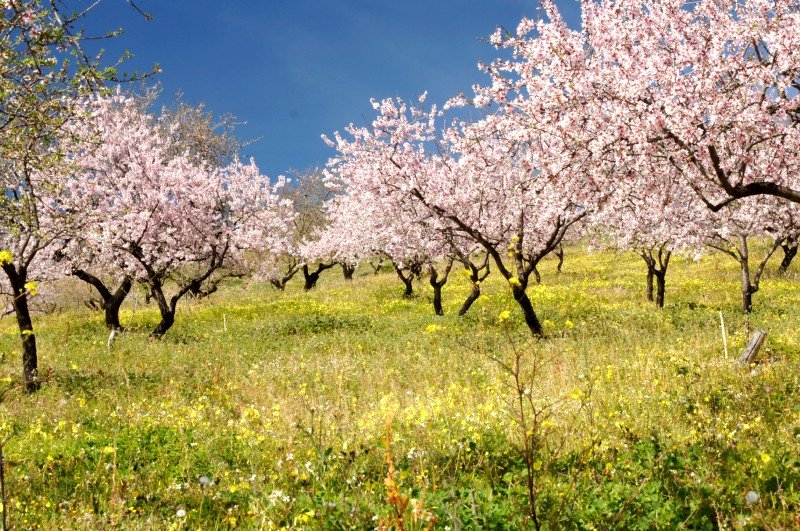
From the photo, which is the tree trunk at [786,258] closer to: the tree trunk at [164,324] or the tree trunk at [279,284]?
the tree trunk at [164,324]

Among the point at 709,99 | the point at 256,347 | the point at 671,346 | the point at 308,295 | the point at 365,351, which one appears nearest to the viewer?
the point at 709,99

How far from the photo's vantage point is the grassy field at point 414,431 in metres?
4.81

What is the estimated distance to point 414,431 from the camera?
24.6 ft

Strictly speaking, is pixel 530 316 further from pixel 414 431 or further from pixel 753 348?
pixel 414 431

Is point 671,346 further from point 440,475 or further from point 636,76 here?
point 440,475

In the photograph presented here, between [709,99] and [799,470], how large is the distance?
5619 mm

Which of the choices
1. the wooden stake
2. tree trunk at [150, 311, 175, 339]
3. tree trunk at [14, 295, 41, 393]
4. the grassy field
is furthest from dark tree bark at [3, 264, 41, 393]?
the wooden stake

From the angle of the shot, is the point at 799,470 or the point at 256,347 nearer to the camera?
the point at 799,470

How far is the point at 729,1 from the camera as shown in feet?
32.5

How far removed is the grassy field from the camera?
189 inches

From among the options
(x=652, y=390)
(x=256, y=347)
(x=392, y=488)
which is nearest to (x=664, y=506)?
(x=392, y=488)

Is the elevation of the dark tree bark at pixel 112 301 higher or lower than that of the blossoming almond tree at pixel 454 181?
lower

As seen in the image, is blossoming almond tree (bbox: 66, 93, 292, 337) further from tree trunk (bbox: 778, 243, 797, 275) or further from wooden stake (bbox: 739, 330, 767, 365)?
tree trunk (bbox: 778, 243, 797, 275)

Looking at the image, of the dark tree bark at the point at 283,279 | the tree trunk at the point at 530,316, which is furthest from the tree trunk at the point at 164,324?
the dark tree bark at the point at 283,279
